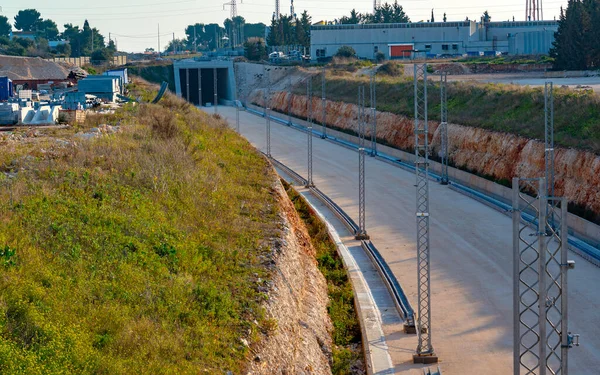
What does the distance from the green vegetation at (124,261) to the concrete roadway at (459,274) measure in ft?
15.8

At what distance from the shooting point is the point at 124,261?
14.5 m

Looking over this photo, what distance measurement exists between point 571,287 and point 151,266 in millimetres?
13180

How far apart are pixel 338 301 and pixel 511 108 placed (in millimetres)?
26317

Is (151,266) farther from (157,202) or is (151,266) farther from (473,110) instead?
(473,110)

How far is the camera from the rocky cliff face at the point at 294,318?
44.8 ft

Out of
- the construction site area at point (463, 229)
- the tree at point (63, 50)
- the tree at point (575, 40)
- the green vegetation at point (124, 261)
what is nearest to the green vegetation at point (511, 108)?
the construction site area at point (463, 229)

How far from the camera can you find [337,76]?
84.4 m

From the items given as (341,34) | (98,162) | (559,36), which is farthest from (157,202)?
(341,34)

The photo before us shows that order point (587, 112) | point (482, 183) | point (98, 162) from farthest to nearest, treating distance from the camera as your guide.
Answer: point (482, 183), point (587, 112), point (98, 162)

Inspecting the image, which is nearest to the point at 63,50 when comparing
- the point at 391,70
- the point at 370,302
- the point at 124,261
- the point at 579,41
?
the point at 391,70

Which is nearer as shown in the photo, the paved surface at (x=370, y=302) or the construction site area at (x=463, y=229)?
the construction site area at (x=463, y=229)

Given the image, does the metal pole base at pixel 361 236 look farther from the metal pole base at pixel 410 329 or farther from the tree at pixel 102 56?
the tree at pixel 102 56

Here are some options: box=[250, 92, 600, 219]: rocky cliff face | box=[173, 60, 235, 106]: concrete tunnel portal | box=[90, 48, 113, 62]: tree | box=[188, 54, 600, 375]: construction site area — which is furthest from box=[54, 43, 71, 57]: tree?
box=[250, 92, 600, 219]: rocky cliff face

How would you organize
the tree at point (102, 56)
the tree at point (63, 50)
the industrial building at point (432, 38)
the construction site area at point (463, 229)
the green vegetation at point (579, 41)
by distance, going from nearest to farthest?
the construction site area at point (463, 229) → the green vegetation at point (579, 41) → the industrial building at point (432, 38) → the tree at point (102, 56) → the tree at point (63, 50)
